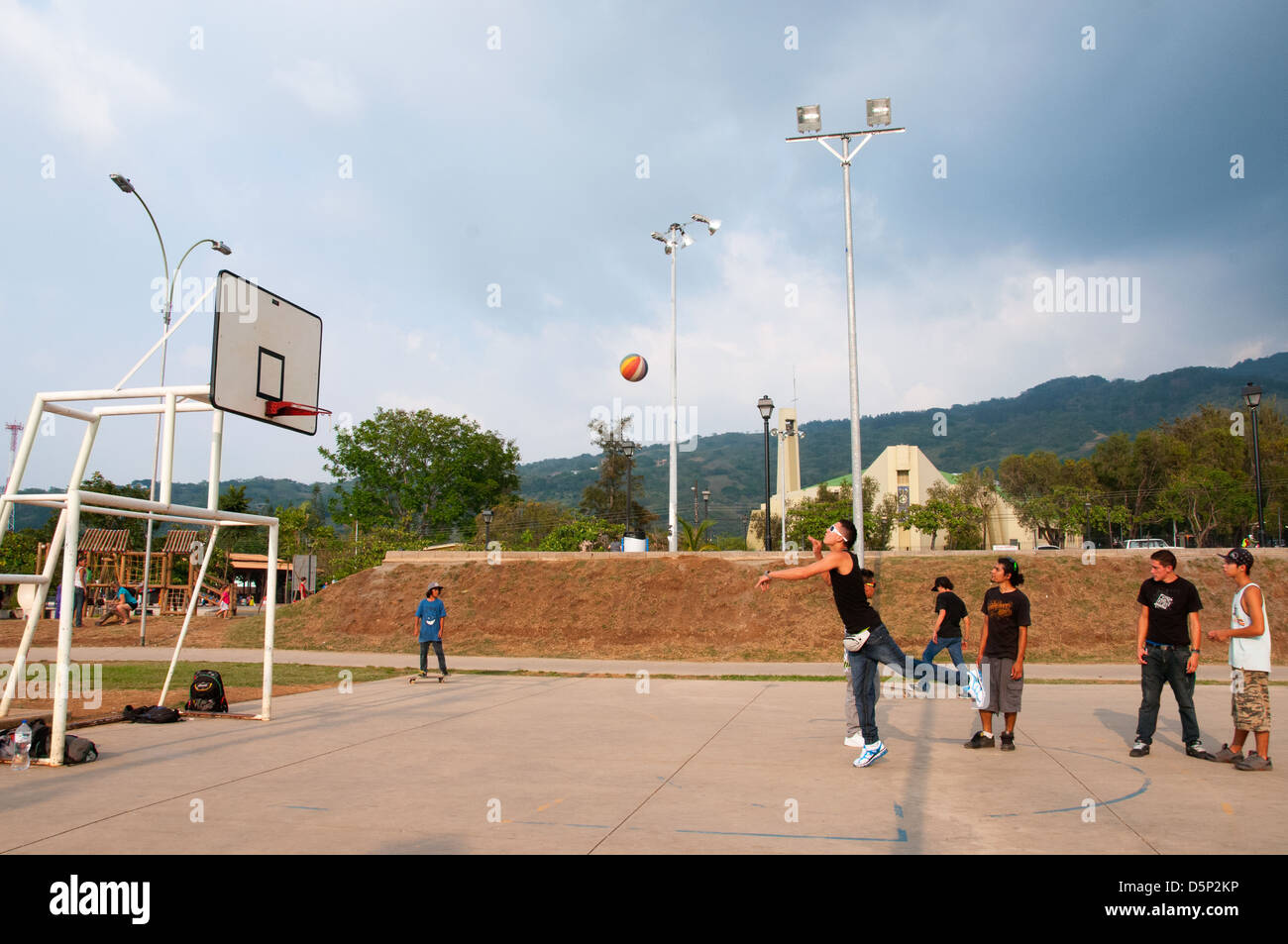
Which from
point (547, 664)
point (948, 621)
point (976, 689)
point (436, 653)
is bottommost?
point (547, 664)

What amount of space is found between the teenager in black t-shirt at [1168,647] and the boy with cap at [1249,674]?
0.31 meters

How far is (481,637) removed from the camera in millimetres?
25578

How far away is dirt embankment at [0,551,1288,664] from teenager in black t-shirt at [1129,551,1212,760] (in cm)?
1375

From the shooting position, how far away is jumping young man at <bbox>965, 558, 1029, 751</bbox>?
27.4 feet

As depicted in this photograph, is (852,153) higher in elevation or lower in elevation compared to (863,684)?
higher

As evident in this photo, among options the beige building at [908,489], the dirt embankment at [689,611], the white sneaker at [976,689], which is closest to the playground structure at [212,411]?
the white sneaker at [976,689]

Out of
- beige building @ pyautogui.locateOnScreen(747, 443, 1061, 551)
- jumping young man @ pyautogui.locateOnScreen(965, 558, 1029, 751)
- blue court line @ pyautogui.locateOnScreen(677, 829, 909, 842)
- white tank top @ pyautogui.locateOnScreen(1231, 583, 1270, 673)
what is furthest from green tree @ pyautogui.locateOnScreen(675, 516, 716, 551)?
beige building @ pyautogui.locateOnScreen(747, 443, 1061, 551)

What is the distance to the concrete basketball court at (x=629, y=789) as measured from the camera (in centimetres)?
501

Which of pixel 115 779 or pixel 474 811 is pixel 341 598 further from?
pixel 474 811

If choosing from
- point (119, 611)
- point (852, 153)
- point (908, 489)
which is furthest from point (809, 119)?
point (908, 489)

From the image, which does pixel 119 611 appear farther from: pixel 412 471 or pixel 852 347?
pixel 412 471

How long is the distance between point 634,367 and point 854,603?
22.2 metres

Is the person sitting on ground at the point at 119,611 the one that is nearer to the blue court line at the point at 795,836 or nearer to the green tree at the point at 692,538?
the green tree at the point at 692,538

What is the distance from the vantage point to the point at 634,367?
95.9 feet
